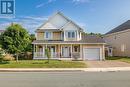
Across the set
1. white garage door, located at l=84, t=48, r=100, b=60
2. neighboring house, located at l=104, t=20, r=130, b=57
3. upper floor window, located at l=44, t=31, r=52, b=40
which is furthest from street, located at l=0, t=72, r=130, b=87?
neighboring house, located at l=104, t=20, r=130, b=57

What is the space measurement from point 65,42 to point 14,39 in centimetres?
1217

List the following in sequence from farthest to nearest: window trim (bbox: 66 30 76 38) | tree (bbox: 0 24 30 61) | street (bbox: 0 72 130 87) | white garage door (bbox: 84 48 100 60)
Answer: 1. window trim (bbox: 66 30 76 38)
2. white garage door (bbox: 84 48 100 60)
3. tree (bbox: 0 24 30 61)
4. street (bbox: 0 72 130 87)

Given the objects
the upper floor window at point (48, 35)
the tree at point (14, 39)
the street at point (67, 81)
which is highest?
the upper floor window at point (48, 35)

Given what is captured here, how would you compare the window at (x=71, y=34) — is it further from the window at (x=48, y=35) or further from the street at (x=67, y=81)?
the street at (x=67, y=81)

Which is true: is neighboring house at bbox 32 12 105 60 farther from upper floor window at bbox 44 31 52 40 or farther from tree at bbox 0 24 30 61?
tree at bbox 0 24 30 61

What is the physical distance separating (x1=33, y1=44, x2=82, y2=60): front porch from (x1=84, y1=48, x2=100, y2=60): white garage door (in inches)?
41.7

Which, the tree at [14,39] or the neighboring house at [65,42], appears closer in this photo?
the tree at [14,39]

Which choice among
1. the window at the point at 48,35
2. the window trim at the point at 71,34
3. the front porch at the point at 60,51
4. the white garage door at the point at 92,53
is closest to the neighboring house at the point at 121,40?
the white garage door at the point at 92,53

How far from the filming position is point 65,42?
50.7 meters

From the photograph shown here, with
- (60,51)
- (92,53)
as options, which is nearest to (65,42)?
(60,51)

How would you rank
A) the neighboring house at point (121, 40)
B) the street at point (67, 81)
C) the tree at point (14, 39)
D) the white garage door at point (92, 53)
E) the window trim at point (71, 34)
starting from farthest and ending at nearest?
the neighboring house at point (121, 40) < the window trim at point (71, 34) < the white garage door at point (92, 53) < the tree at point (14, 39) < the street at point (67, 81)

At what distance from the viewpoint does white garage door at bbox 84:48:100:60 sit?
5028 cm

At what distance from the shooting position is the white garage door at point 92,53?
165ft

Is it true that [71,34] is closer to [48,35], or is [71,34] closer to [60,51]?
[60,51]
